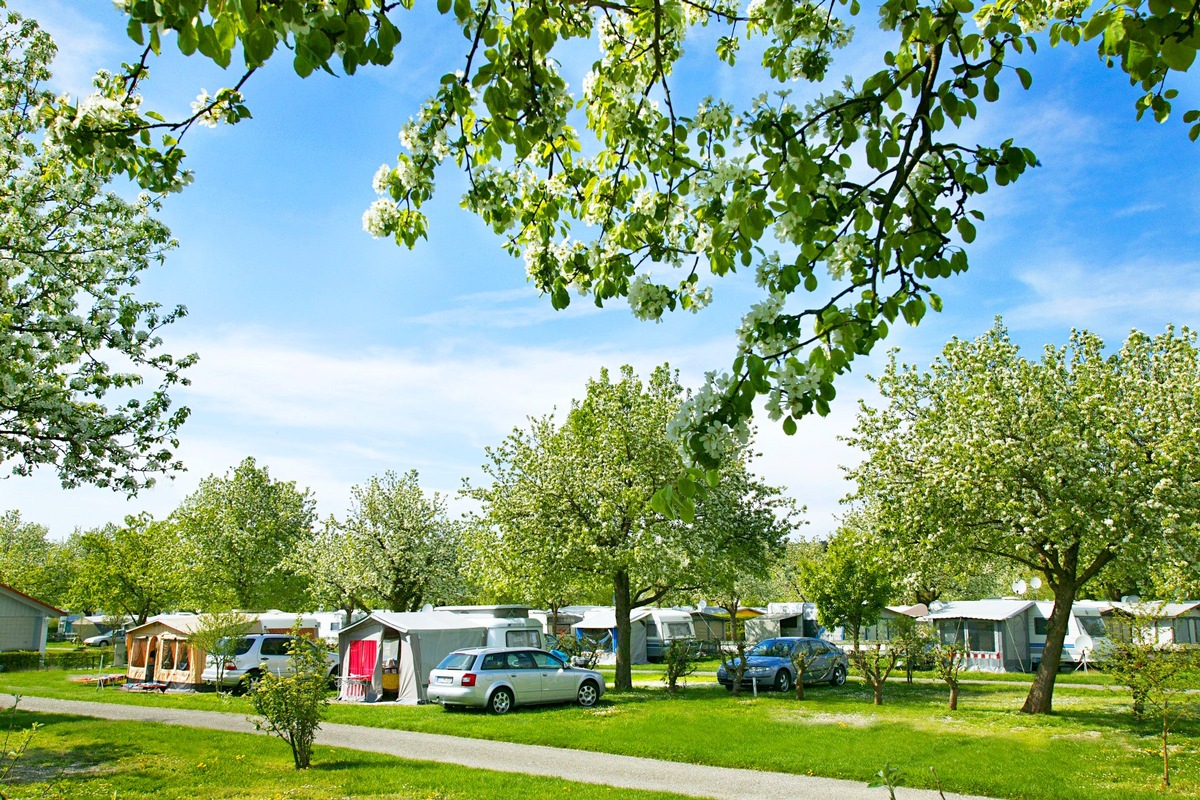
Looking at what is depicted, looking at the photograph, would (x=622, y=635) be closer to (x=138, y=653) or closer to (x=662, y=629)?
(x=138, y=653)

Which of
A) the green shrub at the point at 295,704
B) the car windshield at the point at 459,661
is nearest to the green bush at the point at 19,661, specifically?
the car windshield at the point at 459,661

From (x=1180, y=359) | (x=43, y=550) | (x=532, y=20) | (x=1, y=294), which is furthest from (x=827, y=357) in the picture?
(x=43, y=550)

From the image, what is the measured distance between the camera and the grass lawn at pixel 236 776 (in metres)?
10.2

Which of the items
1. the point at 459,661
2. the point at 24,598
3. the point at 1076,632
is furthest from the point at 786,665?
the point at 24,598

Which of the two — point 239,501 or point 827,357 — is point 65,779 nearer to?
point 827,357

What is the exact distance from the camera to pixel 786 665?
25094 mm

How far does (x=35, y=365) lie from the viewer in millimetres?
12297

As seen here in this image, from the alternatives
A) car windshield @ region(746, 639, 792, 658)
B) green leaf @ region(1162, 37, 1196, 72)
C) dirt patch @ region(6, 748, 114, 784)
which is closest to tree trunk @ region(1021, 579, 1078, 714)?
car windshield @ region(746, 639, 792, 658)

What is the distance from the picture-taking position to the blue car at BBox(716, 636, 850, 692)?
80.5ft

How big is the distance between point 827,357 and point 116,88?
3603 mm

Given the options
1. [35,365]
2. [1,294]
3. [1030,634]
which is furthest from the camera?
[1030,634]

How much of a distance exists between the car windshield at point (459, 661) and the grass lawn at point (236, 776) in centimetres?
519

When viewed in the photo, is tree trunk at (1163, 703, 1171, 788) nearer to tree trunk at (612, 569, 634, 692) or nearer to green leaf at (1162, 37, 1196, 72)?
green leaf at (1162, 37, 1196, 72)

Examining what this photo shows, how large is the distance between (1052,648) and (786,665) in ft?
28.9
